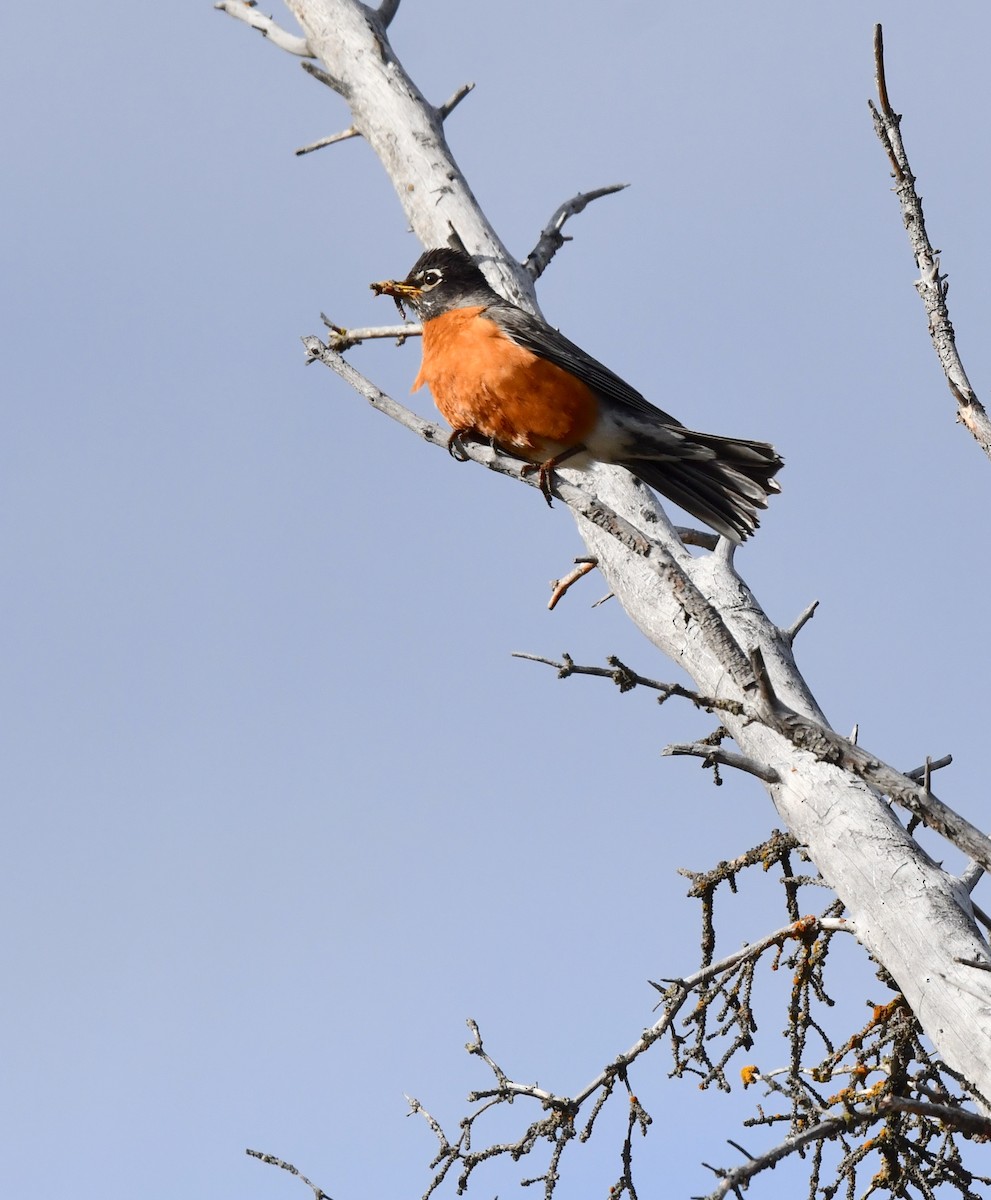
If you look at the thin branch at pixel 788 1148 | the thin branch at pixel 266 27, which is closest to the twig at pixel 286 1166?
the thin branch at pixel 788 1148

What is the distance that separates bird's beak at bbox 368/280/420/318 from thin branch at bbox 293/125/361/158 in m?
1.64

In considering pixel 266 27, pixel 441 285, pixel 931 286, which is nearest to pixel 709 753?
pixel 931 286

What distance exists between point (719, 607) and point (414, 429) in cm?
192

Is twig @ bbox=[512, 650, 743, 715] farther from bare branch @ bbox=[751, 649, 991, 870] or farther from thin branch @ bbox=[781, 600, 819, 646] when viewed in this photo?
thin branch @ bbox=[781, 600, 819, 646]

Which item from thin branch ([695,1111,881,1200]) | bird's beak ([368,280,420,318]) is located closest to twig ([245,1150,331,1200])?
thin branch ([695,1111,881,1200])

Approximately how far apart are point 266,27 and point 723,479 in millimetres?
5688

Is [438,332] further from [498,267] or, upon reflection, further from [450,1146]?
[450,1146]

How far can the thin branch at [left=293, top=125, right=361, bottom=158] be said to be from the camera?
8930 millimetres

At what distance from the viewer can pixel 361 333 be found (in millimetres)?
8273

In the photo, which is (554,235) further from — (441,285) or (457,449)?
(457,449)

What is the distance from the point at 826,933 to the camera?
5945 millimetres

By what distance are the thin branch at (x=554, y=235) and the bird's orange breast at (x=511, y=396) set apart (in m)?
1.88

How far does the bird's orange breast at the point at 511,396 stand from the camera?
6250 mm

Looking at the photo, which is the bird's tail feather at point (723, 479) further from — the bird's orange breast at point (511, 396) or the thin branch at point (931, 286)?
the thin branch at point (931, 286)
